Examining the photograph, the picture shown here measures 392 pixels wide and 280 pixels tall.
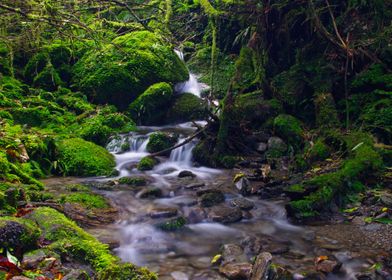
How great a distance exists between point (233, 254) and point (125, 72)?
30.3ft

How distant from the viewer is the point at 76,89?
43.8 ft

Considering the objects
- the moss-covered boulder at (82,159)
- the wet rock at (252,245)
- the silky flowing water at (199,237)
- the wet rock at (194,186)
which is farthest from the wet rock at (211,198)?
the moss-covered boulder at (82,159)

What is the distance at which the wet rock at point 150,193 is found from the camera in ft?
23.0

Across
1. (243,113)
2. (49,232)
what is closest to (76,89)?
(243,113)

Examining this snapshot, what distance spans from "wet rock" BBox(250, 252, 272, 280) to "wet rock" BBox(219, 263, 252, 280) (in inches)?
3.2

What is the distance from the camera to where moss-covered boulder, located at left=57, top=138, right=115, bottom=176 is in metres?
8.38

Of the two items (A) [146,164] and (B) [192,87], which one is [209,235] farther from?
(B) [192,87]

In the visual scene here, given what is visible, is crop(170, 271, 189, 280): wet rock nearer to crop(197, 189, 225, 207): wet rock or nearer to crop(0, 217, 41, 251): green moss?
crop(0, 217, 41, 251): green moss

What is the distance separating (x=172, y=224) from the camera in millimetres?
5762

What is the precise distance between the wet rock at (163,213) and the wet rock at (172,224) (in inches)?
11.0

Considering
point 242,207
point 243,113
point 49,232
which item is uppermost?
point 243,113

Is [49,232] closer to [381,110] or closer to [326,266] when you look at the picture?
[326,266]

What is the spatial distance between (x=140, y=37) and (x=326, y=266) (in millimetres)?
11761

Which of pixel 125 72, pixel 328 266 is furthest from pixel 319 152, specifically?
pixel 125 72
